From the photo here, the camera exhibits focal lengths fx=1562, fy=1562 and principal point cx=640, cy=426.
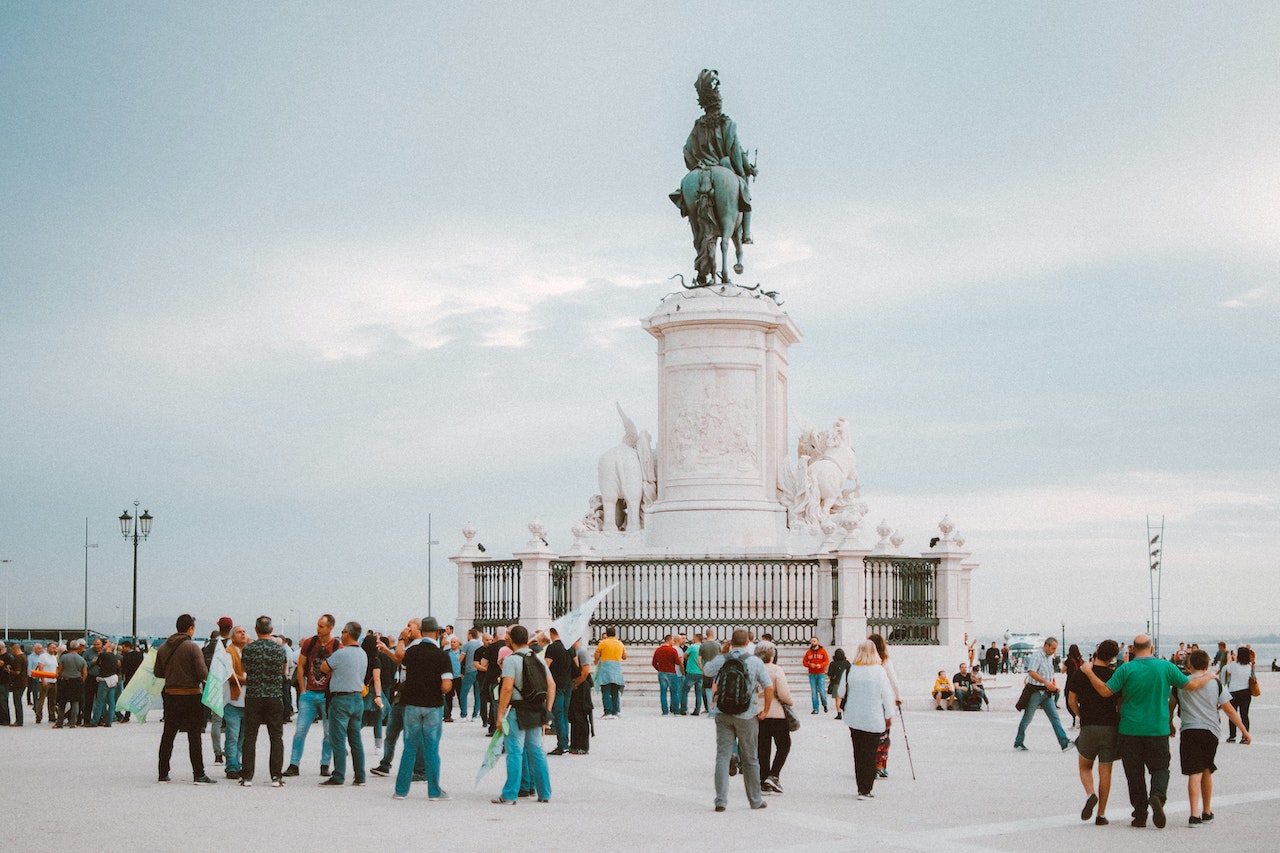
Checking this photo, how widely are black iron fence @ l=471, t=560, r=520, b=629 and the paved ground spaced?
12117 mm

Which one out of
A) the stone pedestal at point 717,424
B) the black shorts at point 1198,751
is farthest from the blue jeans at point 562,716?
the stone pedestal at point 717,424

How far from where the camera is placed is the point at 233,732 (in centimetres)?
1510

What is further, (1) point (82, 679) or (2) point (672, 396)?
(2) point (672, 396)

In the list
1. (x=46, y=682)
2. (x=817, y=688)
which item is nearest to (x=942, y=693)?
(x=817, y=688)

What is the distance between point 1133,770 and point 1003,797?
184 cm

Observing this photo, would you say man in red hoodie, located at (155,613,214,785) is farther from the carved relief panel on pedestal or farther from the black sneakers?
the carved relief panel on pedestal

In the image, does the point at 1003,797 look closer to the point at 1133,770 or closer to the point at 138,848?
the point at 1133,770

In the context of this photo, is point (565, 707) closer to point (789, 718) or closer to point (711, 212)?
point (789, 718)

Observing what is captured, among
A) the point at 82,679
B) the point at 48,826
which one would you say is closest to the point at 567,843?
the point at 48,826

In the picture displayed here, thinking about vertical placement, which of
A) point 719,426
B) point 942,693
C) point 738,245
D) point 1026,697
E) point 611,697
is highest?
point 738,245

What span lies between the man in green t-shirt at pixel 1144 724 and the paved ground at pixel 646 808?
0.30m

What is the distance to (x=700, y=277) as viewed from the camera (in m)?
33.6

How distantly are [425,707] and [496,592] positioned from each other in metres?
17.6

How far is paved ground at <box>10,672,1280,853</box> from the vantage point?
36.8ft
